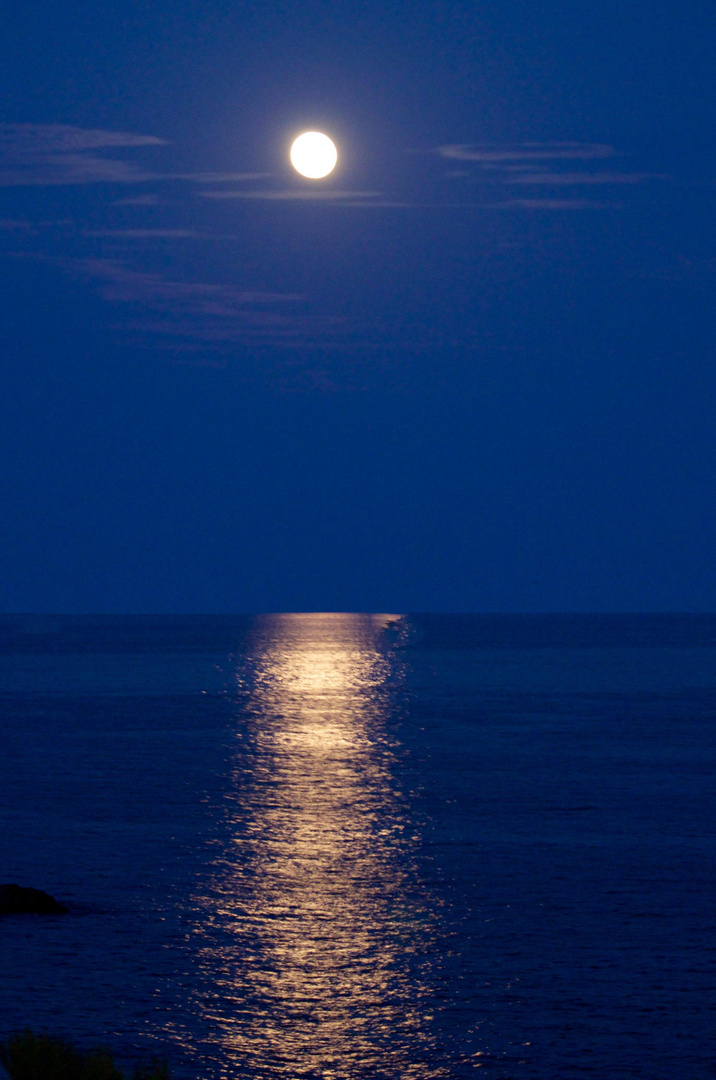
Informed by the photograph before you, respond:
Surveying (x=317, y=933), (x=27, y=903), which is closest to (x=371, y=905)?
(x=317, y=933)

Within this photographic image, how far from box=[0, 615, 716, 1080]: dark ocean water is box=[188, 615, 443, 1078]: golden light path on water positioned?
0.31 feet

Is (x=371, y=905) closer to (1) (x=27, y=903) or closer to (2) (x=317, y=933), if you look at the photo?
(2) (x=317, y=933)

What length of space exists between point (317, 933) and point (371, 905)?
3.31 metres

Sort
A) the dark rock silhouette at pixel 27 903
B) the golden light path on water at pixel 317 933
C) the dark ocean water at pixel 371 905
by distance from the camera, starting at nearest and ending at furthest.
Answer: the golden light path on water at pixel 317 933 → the dark ocean water at pixel 371 905 → the dark rock silhouette at pixel 27 903

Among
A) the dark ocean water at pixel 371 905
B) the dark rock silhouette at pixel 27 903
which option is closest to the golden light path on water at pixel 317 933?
the dark ocean water at pixel 371 905

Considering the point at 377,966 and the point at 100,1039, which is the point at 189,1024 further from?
the point at 377,966

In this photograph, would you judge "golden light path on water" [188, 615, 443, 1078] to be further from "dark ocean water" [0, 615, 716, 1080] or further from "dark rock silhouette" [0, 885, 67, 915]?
"dark rock silhouette" [0, 885, 67, 915]

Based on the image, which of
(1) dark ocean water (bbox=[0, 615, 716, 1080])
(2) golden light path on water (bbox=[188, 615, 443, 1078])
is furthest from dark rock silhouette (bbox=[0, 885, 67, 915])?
(2) golden light path on water (bbox=[188, 615, 443, 1078])

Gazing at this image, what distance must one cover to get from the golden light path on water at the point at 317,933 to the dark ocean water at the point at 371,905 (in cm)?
9

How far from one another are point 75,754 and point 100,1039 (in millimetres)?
50928

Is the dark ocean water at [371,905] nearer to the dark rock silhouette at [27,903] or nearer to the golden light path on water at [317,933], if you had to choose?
the golden light path on water at [317,933]

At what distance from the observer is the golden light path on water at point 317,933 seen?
24.1m

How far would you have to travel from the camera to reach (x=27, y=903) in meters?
33.8

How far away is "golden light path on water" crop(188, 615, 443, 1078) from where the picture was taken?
24.1 metres
